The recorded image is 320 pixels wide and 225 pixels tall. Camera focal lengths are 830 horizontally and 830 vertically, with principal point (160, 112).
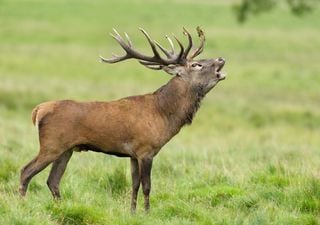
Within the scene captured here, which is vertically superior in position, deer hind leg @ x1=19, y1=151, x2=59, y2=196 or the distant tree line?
the distant tree line

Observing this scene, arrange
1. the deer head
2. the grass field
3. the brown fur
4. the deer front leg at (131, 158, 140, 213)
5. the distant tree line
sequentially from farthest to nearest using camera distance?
the distant tree line, the deer head, the deer front leg at (131, 158, 140, 213), the brown fur, the grass field

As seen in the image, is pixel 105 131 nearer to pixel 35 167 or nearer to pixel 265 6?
pixel 35 167

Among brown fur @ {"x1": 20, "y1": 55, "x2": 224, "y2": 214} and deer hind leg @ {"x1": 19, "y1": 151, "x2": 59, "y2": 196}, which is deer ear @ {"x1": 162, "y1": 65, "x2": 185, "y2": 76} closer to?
brown fur @ {"x1": 20, "y1": 55, "x2": 224, "y2": 214}

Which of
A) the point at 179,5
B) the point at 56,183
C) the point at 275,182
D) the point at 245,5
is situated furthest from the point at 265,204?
the point at 179,5

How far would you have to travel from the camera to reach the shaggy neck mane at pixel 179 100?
896 cm

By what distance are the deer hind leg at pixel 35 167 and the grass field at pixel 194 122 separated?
0.45ft

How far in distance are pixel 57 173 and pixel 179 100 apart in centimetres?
155

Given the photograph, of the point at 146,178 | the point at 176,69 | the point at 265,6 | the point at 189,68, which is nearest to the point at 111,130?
the point at 146,178

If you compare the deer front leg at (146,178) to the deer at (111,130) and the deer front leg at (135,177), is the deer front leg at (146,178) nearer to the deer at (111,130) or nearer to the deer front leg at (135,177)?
the deer at (111,130)

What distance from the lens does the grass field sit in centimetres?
836

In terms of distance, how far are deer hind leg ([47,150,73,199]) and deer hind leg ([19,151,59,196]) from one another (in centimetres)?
33

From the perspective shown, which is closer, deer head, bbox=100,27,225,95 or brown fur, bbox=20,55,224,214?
brown fur, bbox=20,55,224,214

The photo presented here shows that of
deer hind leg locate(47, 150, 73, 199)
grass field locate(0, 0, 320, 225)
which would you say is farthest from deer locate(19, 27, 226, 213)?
grass field locate(0, 0, 320, 225)

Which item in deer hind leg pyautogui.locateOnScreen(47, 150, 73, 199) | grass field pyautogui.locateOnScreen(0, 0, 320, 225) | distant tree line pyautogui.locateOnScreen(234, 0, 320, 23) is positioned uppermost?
distant tree line pyautogui.locateOnScreen(234, 0, 320, 23)
